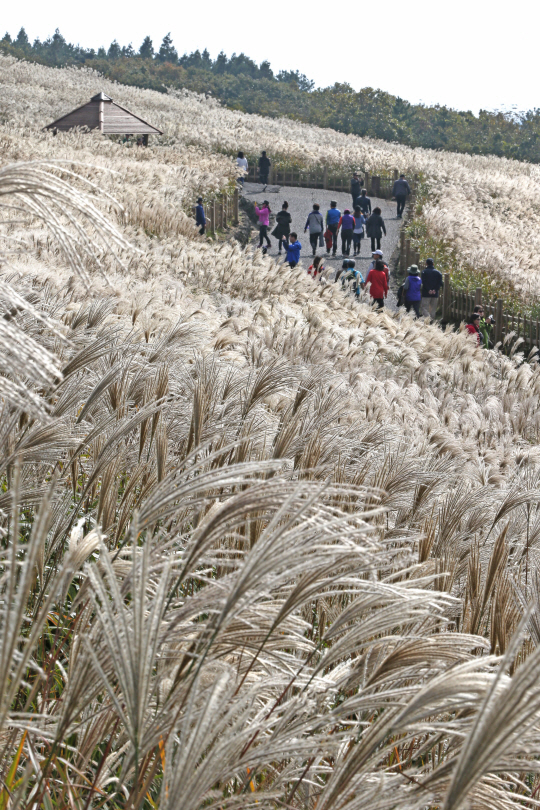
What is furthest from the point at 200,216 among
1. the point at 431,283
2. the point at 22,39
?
the point at 22,39

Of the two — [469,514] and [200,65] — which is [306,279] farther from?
[200,65]

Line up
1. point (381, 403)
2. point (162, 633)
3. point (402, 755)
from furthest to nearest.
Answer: point (381, 403)
point (402, 755)
point (162, 633)

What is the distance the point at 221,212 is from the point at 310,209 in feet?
26.9

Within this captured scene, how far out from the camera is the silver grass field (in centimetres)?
115

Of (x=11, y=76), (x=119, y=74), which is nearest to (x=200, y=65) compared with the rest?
(x=119, y=74)

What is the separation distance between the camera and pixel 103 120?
89.6ft

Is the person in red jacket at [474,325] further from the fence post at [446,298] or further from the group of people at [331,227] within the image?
the group of people at [331,227]

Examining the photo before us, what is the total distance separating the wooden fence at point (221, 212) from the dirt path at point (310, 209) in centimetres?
103

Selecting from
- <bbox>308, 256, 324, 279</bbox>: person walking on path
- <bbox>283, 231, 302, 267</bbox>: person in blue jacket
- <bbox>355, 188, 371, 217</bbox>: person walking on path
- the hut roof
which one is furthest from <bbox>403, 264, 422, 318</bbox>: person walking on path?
the hut roof

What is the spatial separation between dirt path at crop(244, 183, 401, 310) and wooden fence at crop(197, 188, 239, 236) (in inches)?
40.5

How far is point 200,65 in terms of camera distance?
127m

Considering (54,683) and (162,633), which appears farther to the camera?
(54,683)

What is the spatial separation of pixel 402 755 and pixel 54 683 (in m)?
0.91

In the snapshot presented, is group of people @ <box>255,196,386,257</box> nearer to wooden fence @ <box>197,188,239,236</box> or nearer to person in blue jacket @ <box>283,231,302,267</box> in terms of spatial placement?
wooden fence @ <box>197,188,239,236</box>
